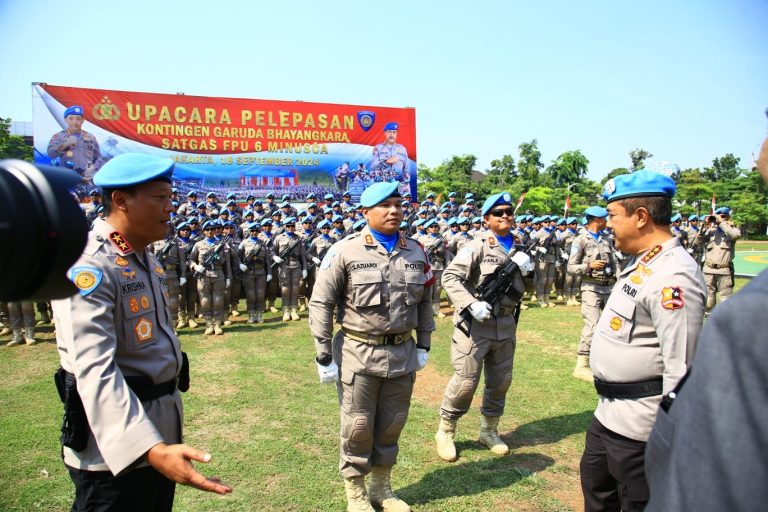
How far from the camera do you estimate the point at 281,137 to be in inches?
956

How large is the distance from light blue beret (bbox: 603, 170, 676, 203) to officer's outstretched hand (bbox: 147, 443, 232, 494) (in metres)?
2.39

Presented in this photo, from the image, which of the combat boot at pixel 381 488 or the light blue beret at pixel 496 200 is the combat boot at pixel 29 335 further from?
the light blue beret at pixel 496 200

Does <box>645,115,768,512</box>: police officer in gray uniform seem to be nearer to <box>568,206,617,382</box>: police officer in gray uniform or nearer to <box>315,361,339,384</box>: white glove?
<box>315,361,339,384</box>: white glove

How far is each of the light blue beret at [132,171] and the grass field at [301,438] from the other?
8.76 ft

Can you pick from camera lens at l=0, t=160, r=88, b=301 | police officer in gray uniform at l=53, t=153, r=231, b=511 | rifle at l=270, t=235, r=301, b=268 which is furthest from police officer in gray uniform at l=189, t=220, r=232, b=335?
camera lens at l=0, t=160, r=88, b=301

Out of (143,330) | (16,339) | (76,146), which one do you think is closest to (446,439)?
(143,330)

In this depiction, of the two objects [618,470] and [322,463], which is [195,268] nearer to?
[322,463]

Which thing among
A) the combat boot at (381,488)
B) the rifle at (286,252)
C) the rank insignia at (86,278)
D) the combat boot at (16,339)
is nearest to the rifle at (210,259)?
the rifle at (286,252)

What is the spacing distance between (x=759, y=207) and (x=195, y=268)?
41.8 m

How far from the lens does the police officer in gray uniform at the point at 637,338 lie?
2.35m

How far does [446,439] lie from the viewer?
457 centimetres

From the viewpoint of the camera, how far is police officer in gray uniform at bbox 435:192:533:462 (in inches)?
178

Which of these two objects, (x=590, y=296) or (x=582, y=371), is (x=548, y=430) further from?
(x=590, y=296)

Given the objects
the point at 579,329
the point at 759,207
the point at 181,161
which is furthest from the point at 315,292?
the point at 759,207
